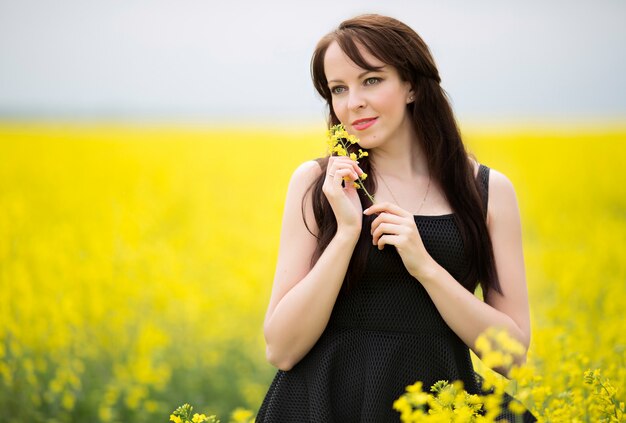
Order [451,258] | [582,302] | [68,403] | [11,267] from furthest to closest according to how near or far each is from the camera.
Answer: [582,302], [11,267], [68,403], [451,258]

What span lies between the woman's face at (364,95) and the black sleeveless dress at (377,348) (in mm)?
299

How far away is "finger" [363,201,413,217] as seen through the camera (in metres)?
1.95

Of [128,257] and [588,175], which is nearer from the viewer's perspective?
[128,257]

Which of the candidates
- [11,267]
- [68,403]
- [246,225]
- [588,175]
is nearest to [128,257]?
[11,267]

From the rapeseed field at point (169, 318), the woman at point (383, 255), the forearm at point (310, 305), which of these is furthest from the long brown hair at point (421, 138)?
the rapeseed field at point (169, 318)

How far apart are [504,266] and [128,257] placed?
332 centimetres

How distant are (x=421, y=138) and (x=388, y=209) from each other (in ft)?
1.47

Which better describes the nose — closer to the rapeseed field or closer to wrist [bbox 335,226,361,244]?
wrist [bbox 335,226,361,244]

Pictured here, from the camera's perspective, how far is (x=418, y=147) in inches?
92.4

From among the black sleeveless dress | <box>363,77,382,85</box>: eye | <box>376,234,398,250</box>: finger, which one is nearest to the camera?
<box>376,234,398,250</box>: finger

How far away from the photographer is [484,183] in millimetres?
2270

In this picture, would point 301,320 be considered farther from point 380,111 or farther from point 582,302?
point 582,302

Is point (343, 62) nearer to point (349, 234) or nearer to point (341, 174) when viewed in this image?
point (341, 174)

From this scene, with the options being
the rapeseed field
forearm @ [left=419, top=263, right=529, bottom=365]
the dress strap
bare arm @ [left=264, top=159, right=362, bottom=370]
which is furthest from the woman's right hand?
the rapeseed field
